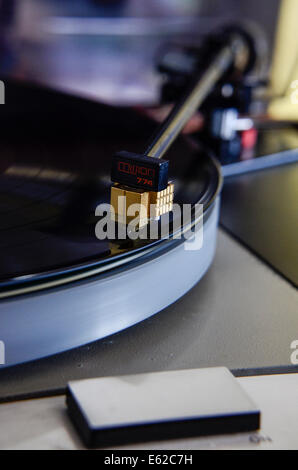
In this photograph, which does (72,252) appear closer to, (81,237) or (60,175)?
(81,237)

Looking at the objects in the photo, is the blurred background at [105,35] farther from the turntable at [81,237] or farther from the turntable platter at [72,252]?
the turntable platter at [72,252]

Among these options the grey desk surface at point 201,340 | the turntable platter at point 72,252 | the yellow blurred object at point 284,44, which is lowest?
the grey desk surface at point 201,340

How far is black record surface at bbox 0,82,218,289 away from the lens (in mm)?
640

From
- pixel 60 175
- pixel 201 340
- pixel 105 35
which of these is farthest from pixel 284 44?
pixel 201 340

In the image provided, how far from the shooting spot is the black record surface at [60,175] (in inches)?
25.2

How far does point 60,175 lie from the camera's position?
3.05 feet

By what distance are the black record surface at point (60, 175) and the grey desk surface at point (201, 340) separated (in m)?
0.12

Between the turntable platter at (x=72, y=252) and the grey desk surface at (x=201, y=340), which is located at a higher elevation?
the turntable platter at (x=72, y=252)

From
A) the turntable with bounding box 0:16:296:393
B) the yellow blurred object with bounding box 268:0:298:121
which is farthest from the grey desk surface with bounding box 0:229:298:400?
the yellow blurred object with bounding box 268:0:298:121

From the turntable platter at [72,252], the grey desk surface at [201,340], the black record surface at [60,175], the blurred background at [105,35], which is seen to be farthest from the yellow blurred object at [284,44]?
the grey desk surface at [201,340]
